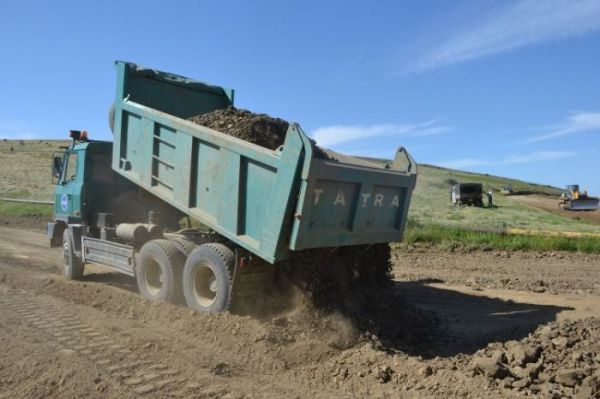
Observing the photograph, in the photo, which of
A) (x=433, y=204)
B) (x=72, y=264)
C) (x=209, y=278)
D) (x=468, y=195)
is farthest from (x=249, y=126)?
(x=468, y=195)

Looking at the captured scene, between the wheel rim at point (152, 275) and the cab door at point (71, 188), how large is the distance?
2.71 meters

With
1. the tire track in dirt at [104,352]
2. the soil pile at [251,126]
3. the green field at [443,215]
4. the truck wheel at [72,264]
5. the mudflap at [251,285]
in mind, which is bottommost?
the tire track in dirt at [104,352]

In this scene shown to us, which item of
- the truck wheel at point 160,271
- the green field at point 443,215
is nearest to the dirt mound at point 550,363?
the truck wheel at point 160,271

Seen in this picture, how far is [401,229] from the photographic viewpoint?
7.35m

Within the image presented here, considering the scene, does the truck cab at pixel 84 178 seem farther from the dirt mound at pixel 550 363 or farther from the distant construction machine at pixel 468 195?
the distant construction machine at pixel 468 195

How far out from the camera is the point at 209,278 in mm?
6992

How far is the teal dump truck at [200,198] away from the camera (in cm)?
580

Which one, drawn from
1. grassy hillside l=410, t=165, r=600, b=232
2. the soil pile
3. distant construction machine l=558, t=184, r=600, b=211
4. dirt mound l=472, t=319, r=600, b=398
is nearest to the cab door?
the soil pile

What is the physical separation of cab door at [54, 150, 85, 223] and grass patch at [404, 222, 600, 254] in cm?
912

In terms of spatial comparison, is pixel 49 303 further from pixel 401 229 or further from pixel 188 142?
pixel 401 229

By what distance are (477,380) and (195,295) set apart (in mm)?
3699

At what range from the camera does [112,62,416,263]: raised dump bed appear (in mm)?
5672

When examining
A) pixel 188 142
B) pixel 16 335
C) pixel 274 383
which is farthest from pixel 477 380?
pixel 16 335

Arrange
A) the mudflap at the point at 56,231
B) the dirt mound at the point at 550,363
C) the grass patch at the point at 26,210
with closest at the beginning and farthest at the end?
the dirt mound at the point at 550,363 < the mudflap at the point at 56,231 < the grass patch at the point at 26,210
